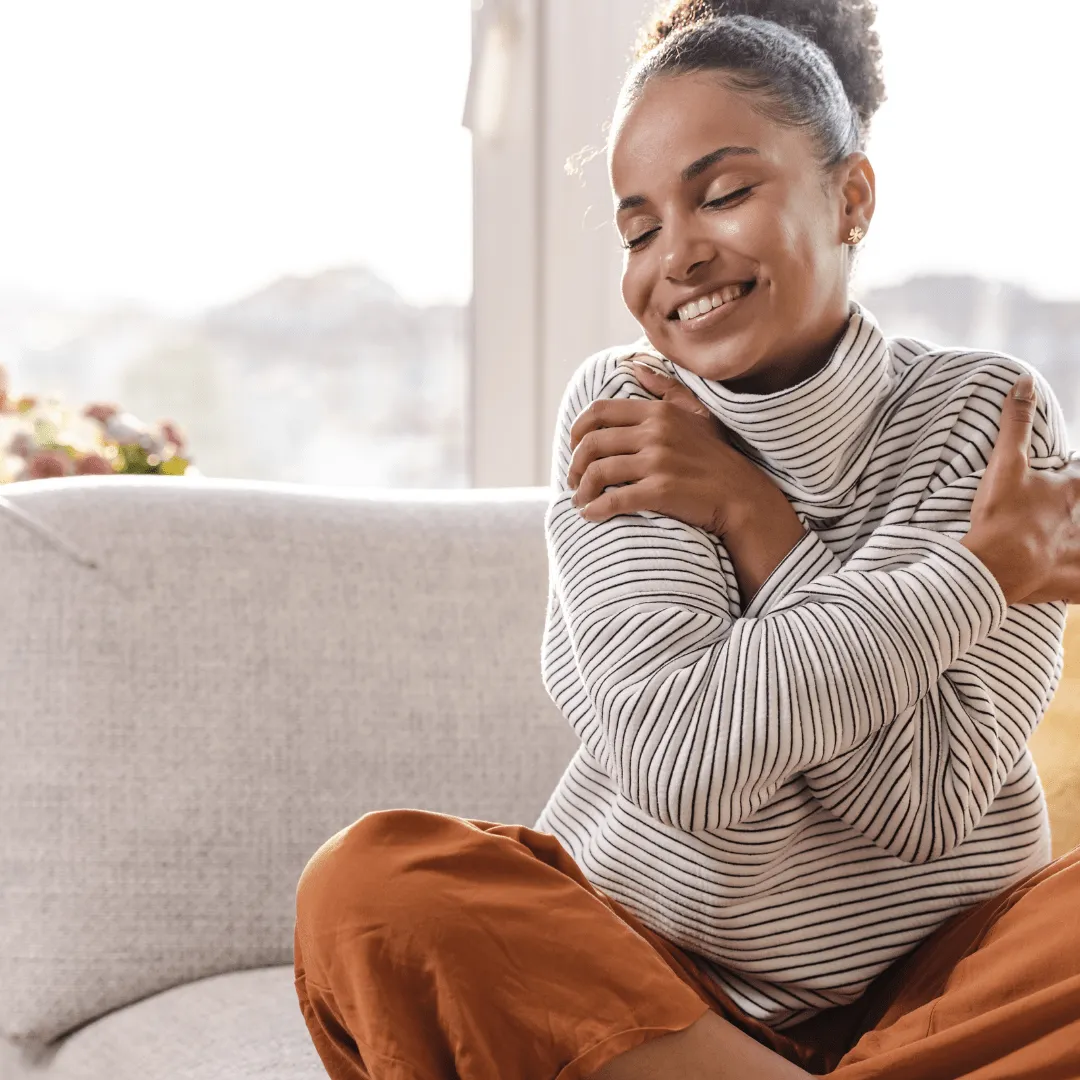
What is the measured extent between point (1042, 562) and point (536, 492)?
0.70 m

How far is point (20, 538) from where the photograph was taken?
135 centimetres

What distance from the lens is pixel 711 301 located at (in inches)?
42.0

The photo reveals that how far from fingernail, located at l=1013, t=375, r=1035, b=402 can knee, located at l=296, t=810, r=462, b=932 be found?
551 mm

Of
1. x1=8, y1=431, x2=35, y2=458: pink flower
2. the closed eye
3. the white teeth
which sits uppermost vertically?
the closed eye

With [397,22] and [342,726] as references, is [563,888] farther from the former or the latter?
[397,22]

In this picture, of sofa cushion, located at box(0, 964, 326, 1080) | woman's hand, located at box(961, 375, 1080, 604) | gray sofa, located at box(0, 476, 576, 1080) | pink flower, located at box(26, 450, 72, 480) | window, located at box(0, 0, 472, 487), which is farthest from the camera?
window, located at box(0, 0, 472, 487)

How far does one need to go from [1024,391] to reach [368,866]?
63 centimetres

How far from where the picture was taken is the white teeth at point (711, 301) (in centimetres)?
106

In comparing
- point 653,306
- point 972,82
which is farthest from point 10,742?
point 972,82

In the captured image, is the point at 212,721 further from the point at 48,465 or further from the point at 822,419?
the point at 822,419

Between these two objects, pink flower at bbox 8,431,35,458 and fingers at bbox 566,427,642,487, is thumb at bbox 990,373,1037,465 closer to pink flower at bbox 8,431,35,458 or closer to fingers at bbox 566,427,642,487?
fingers at bbox 566,427,642,487

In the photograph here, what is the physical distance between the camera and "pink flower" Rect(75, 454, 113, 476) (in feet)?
5.67

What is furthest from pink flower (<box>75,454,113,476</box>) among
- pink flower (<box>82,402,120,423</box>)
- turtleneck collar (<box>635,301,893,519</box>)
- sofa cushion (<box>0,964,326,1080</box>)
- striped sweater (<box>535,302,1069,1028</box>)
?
turtleneck collar (<box>635,301,893,519</box>)

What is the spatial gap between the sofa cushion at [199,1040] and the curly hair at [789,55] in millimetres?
848
